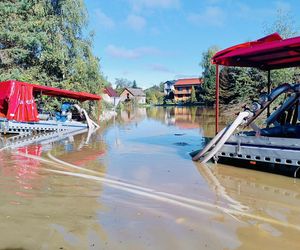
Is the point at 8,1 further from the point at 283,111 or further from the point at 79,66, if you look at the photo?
the point at 283,111

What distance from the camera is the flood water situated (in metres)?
4.23

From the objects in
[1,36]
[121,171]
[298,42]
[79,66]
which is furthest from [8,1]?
[298,42]

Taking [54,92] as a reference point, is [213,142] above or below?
below

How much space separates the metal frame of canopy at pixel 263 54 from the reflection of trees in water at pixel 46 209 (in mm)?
4302

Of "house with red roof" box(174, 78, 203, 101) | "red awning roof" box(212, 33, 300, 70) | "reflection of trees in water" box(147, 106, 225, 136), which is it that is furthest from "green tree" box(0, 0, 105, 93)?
"house with red roof" box(174, 78, 203, 101)

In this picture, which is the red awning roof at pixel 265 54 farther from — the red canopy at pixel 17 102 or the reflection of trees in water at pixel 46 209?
the red canopy at pixel 17 102

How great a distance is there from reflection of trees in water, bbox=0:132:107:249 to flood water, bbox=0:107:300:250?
0.01m

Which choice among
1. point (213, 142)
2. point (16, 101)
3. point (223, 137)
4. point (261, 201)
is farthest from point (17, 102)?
point (261, 201)

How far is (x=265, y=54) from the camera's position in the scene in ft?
31.3

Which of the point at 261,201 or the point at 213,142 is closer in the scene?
the point at 261,201

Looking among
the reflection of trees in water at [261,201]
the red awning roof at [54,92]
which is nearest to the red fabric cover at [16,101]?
the red awning roof at [54,92]

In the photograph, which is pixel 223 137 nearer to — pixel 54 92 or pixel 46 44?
pixel 54 92

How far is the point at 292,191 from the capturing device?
656cm

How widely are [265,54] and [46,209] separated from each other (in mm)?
7088
